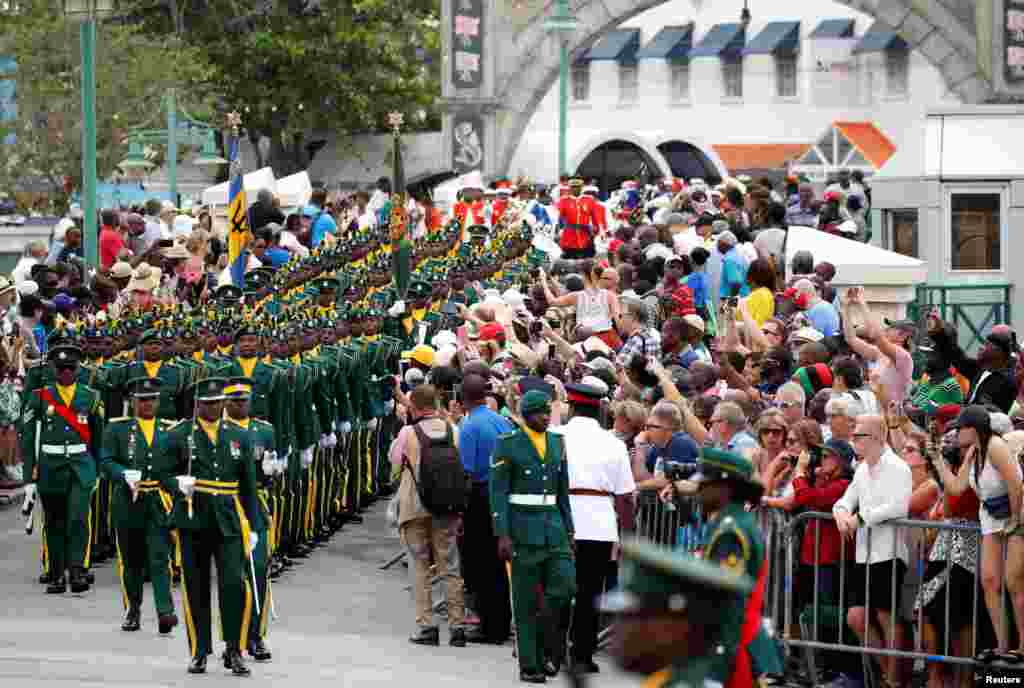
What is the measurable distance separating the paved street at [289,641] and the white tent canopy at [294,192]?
17718 mm

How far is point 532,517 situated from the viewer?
Answer: 44.1 ft

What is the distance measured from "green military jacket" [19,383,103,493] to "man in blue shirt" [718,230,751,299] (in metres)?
7.60

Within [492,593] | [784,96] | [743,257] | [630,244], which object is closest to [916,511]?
[492,593]

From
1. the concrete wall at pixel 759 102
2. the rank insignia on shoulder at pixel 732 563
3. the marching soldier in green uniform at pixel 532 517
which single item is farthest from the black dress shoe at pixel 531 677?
the concrete wall at pixel 759 102

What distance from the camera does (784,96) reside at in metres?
79.9

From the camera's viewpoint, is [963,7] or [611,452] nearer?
[611,452]

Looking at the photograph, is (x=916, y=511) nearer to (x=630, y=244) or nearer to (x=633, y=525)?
(x=633, y=525)

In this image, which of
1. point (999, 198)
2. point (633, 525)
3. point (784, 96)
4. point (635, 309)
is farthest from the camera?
point (784, 96)

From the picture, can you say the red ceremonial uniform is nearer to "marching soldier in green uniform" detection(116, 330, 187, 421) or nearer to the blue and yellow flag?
the blue and yellow flag

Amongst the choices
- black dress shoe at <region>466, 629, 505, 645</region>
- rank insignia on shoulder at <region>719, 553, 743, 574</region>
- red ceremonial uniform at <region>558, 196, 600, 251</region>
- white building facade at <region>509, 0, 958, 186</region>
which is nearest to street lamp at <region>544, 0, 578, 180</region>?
red ceremonial uniform at <region>558, 196, 600, 251</region>

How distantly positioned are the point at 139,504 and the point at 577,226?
44.0 feet

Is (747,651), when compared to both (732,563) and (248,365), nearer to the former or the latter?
(732,563)

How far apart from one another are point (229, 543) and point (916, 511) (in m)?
3.74

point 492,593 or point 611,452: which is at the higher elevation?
point 611,452
